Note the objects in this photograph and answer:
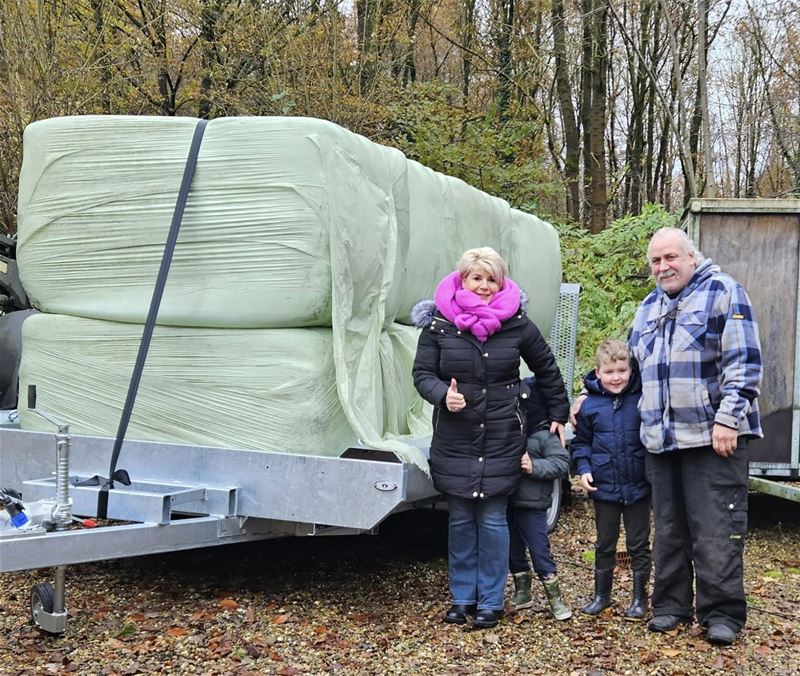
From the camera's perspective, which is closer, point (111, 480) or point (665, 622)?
point (111, 480)

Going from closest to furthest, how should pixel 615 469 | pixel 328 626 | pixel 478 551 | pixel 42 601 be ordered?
1. pixel 42 601
2. pixel 328 626
3. pixel 478 551
4. pixel 615 469

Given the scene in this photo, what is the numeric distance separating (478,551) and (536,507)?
345 mm

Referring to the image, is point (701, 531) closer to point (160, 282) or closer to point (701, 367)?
point (701, 367)

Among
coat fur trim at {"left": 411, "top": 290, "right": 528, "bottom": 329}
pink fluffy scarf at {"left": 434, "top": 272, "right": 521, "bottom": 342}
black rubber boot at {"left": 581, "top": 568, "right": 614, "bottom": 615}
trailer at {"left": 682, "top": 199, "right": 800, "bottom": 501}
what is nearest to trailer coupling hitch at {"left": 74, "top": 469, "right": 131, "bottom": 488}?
coat fur trim at {"left": 411, "top": 290, "right": 528, "bottom": 329}

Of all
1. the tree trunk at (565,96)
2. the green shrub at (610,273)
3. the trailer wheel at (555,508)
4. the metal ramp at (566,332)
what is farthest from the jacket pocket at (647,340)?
the tree trunk at (565,96)

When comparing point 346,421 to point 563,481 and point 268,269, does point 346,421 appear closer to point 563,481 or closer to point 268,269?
point 268,269

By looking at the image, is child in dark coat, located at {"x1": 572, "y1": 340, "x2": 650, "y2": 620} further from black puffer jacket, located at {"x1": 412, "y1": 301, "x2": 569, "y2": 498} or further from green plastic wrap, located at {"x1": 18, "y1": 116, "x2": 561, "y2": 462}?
green plastic wrap, located at {"x1": 18, "y1": 116, "x2": 561, "y2": 462}

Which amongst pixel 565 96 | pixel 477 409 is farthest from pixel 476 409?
pixel 565 96

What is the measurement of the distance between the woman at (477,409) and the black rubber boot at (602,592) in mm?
538

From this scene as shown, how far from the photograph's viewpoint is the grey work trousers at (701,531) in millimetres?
3922

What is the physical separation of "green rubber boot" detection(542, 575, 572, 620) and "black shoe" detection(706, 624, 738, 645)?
2.10 ft

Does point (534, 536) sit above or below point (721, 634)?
above

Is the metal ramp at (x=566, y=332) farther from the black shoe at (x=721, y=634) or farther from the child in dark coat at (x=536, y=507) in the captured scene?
the black shoe at (x=721, y=634)

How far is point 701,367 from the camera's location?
3.91 metres
